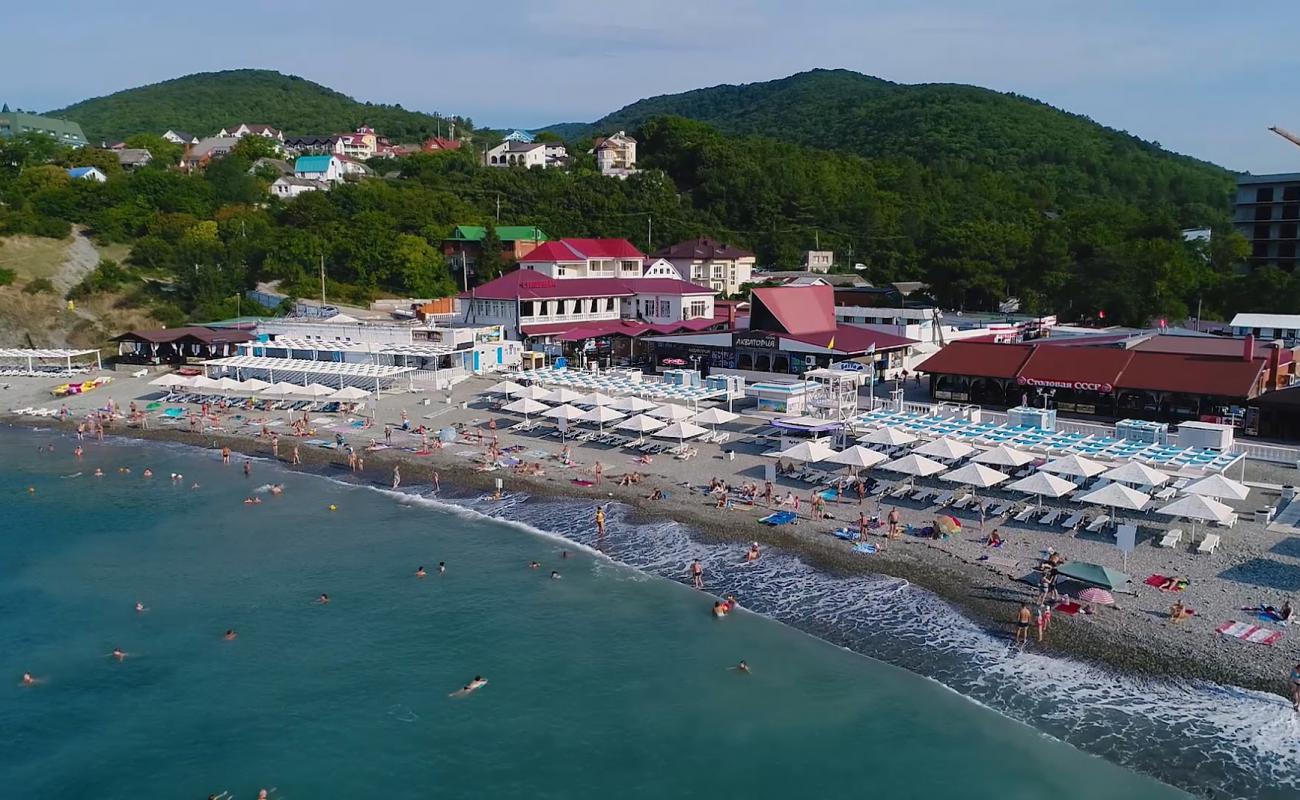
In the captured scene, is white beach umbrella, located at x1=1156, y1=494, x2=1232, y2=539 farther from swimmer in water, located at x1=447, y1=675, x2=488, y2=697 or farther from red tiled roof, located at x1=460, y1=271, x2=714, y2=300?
red tiled roof, located at x1=460, y1=271, x2=714, y2=300

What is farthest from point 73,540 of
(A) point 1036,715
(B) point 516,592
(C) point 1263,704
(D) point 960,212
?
(D) point 960,212

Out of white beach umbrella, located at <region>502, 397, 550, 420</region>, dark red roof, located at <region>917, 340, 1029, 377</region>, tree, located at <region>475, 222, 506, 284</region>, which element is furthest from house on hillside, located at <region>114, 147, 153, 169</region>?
dark red roof, located at <region>917, 340, 1029, 377</region>

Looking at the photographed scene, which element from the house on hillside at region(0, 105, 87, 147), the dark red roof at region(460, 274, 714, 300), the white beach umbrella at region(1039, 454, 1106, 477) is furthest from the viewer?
the house on hillside at region(0, 105, 87, 147)

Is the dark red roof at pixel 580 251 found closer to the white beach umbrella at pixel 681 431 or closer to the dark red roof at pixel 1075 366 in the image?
the white beach umbrella at pixel 681 431

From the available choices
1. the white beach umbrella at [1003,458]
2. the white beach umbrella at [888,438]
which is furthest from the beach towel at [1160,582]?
the white beach umbrella at [888,438]

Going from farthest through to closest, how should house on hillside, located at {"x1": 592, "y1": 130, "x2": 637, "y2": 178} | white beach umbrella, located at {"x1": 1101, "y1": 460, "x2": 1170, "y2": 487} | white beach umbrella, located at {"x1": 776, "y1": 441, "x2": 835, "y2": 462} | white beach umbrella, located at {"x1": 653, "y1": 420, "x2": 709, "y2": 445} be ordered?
house on hillside, located at {"x1": 592, "y1": 130, "x2": 637, "y2": 178} < white beach umbrella, located at {"x1": 653, "y1": 420, "x2": 709, "y2": 445} < white beach umbrella, located at {"x1": 776, "y1": 441, "x2": 835, "y2": 462} < white beach umbrella, located at {"x1": 1101, "y1": 460, "x2": 1170, "y2": 487}

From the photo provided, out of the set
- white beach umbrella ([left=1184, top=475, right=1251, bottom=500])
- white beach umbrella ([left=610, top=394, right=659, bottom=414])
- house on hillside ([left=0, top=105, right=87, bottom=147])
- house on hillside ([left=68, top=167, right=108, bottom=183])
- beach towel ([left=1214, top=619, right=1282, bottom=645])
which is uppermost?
house on hillside ([left=0, top=105, right=87, bottom=147])
